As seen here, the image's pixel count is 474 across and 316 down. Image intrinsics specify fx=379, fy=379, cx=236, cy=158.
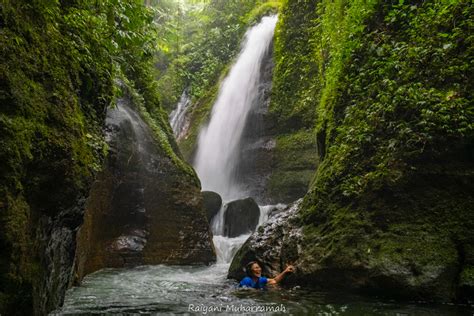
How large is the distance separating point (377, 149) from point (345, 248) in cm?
164

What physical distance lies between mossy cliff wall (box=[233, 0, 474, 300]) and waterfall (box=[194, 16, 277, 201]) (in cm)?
828

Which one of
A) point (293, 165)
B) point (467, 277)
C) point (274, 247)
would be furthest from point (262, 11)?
point (467, 277)

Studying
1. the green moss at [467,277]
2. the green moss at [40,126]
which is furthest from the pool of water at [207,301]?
the green moss at [40,126]

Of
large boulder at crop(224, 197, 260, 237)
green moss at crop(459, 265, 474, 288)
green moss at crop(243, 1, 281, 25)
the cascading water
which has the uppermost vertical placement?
green moss at crop(243, 1, 281, 25)

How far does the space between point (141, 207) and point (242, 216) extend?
11.2ft

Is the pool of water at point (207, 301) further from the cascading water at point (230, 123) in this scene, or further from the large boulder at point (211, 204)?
the cascading water at point (230, 123)

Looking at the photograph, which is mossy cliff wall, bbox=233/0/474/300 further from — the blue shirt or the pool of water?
the blue shirt

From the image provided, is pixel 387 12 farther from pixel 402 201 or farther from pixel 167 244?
pixel 167 244

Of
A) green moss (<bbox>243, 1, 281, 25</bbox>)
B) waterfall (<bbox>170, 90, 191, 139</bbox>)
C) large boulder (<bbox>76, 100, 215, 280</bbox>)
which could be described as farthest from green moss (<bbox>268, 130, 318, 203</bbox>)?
green moss (<bbox>243, 1, 281, 25</bbox>)

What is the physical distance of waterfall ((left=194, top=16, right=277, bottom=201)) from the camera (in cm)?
1538

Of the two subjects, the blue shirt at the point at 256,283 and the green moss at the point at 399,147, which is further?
the blue shirt at the point at 256,283

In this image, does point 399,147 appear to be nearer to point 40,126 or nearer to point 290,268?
point 290,268

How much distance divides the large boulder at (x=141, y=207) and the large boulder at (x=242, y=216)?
165cm

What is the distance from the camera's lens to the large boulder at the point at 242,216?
Answer: 11.4 meters
